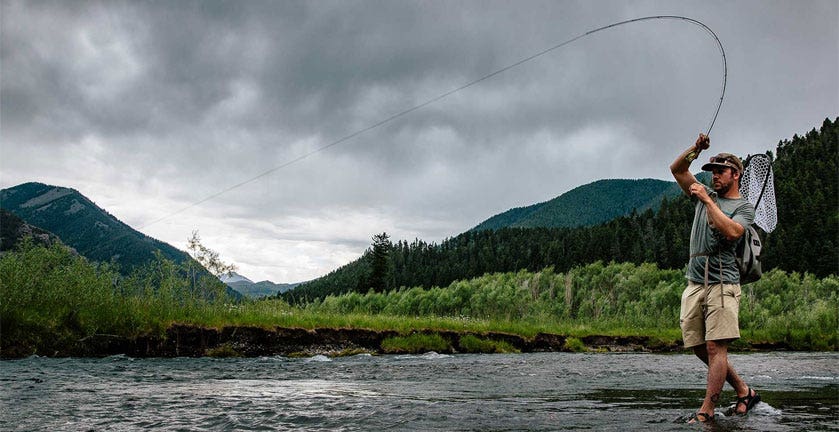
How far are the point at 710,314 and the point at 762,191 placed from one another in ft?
5.37

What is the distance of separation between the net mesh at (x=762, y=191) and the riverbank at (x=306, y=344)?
12.1 metres

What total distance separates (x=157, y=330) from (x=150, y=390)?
6.88 meters

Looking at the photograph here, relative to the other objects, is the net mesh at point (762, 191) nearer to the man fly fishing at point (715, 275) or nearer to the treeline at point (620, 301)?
the man fly fishing at point (715, 275)

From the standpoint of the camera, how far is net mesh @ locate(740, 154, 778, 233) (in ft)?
20.0

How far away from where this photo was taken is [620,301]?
39.0 metres

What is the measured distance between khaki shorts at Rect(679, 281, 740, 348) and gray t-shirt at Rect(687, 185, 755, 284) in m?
0.09

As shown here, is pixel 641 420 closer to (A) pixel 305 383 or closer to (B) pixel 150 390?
(A) pixel 305 383

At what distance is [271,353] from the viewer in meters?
15.5

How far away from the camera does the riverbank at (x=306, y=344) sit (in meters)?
12.4

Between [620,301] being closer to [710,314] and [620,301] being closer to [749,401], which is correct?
[749,401]

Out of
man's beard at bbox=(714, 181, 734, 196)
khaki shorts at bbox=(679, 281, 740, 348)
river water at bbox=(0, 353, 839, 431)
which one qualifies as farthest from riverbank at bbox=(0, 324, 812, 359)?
man's beard at bbox=(714, 181, 734, 196)

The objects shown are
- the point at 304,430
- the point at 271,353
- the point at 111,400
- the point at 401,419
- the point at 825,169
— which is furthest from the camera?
the point at 825,169

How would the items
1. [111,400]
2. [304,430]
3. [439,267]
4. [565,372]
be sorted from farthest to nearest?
[439,267] → [565,372] → [111,400] → [304,430]

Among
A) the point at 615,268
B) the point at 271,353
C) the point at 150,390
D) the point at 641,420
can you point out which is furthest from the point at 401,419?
the point at 615,268
